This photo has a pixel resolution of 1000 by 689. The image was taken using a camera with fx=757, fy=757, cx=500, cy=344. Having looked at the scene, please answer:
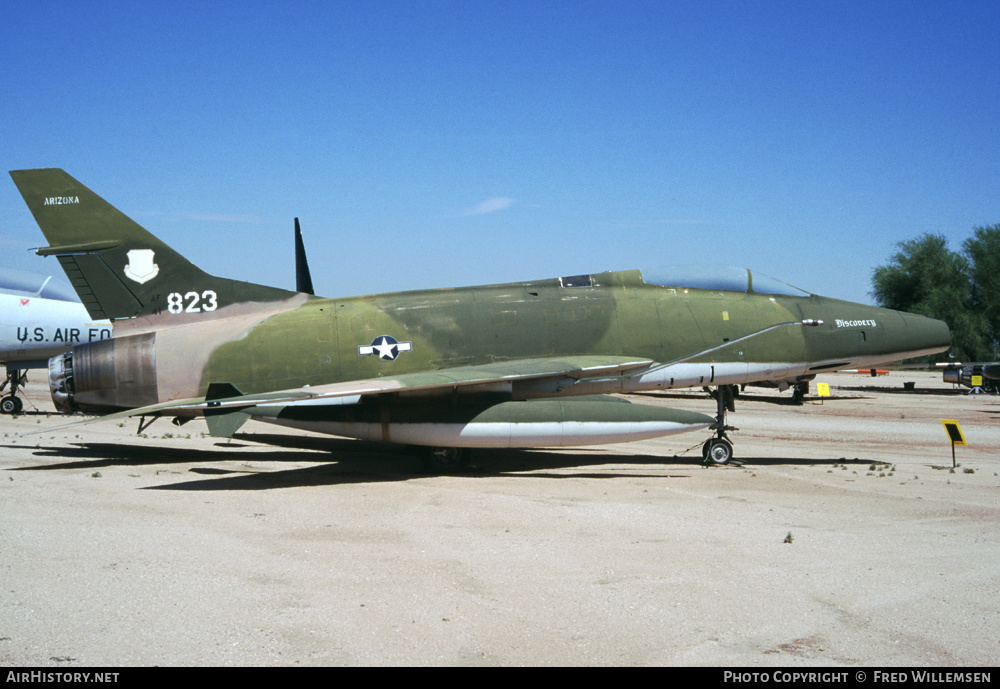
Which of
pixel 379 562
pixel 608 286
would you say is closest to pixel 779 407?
pixel 608 286

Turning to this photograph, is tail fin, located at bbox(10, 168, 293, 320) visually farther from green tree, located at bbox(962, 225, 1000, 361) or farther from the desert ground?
green tree, located at bbox(962, 225, 1000, 361)

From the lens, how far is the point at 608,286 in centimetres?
1378

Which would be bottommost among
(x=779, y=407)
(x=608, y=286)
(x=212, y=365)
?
(x=779, y=407)

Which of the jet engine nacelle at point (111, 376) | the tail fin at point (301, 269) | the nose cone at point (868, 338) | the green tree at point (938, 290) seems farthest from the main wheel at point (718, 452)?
the green tree at point (938, 290)

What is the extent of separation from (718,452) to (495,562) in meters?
7.57

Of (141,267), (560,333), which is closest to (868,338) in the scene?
(560,333)

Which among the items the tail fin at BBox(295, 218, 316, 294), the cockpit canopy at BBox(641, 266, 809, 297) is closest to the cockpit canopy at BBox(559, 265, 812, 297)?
the cockpit canopy at BBox(641, 266, 809, 297)

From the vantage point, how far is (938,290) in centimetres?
5053

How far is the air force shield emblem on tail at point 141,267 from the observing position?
13.4 metres

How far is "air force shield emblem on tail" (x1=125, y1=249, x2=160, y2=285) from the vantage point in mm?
13359

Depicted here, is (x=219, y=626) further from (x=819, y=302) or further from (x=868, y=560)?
(x=819, y=302)

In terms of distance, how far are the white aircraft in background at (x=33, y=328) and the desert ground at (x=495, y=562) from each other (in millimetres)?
8190

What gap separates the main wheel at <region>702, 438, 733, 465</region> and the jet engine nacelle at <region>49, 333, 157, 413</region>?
9558 millimetres
